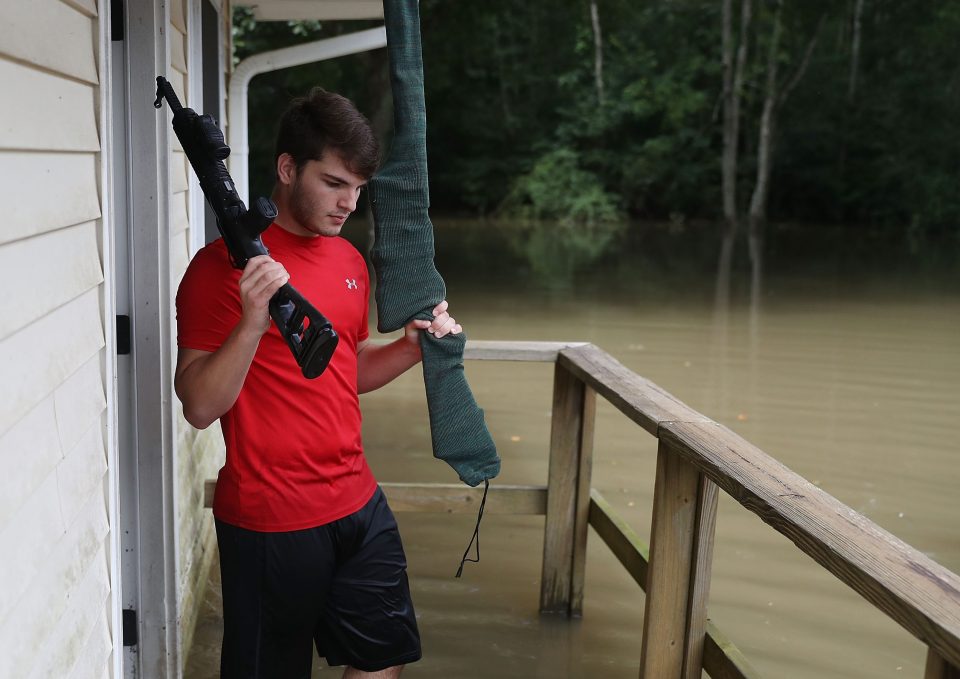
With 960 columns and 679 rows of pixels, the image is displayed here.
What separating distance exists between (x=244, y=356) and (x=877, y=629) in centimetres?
360

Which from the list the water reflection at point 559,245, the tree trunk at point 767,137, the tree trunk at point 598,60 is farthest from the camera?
the tree trunk at point 598,60

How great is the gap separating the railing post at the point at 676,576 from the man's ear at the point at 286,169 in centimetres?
132

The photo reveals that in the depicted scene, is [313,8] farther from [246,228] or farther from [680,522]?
[246,228]

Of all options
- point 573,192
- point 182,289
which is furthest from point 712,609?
point 573,192

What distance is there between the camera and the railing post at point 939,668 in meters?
1.75

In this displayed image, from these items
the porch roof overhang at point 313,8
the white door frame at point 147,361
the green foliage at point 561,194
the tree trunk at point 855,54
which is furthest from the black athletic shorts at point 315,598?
the tree trunk at point 855,54

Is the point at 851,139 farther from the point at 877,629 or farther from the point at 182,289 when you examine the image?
the point at 182,289

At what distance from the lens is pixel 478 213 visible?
38.0 m

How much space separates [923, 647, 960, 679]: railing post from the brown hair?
4.87 feet

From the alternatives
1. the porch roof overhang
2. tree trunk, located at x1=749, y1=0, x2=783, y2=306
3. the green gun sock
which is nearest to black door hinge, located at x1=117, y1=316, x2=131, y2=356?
the green gun sock

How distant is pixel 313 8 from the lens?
777 cm

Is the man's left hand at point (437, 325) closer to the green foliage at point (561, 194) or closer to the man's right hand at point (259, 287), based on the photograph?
the man's right hand at point (259, 287)

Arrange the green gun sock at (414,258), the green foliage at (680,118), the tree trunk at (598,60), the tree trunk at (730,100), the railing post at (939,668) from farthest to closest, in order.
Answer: the tree trunk at (598,60) < the tree trunk at (730,100) < the green foliage at (680,118) < the green gun sock at (414,258) < the railing post at (939,668)

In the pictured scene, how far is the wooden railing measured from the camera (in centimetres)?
191
